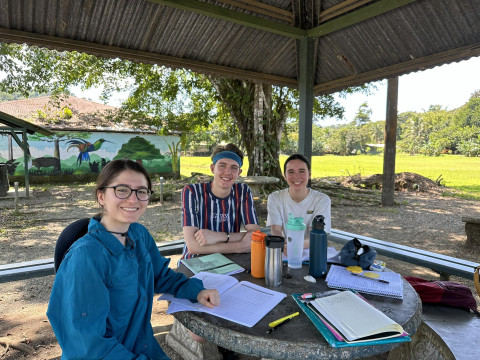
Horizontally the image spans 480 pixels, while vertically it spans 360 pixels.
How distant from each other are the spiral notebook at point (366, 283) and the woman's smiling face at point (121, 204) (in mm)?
1045

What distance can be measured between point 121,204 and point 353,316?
110 cm

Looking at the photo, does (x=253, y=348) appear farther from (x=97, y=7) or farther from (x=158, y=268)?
(x=97, y=7)

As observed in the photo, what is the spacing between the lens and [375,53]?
386cm

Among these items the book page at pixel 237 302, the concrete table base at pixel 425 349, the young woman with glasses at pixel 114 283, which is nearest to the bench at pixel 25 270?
the young woman with glasses at pixel 114 283

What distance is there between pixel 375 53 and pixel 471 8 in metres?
1.05

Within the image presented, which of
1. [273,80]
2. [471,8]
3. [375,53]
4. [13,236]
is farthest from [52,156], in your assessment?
[471,8]

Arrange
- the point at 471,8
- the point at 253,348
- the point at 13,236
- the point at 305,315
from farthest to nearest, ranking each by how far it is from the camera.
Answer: the point at 13,236 < the point at 471,8 < the point at 305,315 < the point at 253,348

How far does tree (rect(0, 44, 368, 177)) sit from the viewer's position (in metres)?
10.7

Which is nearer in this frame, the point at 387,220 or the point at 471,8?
the point at 471,8

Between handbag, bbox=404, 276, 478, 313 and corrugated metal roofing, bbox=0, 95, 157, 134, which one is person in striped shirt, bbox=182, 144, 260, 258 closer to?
handbag, bbox=404, 276, 478, 313

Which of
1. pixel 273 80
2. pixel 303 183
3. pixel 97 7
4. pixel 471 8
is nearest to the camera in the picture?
pixel 303 183

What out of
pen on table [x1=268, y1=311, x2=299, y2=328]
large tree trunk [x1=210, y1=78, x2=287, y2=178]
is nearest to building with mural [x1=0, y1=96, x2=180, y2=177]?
large tree trunk [x1=210, y1=78, x2=287, y2=178]

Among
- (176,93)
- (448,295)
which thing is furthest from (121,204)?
(176,93)

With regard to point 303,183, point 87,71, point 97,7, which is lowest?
point 303,183
